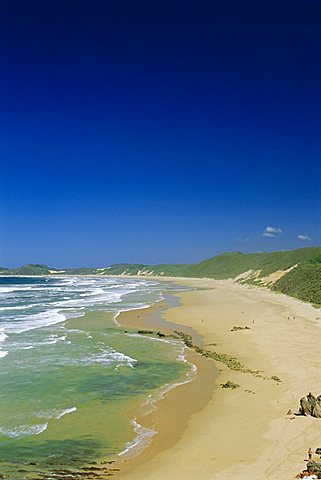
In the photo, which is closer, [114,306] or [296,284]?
[114,306]

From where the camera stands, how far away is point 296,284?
60344 millimetres

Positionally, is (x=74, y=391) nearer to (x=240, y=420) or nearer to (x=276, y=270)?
(x=240, y=420)

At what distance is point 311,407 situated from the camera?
13469 mm

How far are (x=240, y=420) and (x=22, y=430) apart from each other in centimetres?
669

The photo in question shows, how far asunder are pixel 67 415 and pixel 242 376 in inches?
321

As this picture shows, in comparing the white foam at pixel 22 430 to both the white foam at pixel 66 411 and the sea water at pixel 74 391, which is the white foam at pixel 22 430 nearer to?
the sea water at pixel 74 391

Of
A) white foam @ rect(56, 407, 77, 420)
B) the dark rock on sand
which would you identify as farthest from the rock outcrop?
white foam @ rect(56, 407, 77, 420)

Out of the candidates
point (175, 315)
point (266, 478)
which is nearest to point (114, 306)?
point (175, 315)

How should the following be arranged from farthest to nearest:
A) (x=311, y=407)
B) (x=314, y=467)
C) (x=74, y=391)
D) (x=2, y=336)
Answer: (x=2, y=336), (x=74, y=391), (x=311, y=407), (x=314, y=467)

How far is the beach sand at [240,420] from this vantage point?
10.5m

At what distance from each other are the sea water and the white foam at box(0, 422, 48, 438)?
3cm

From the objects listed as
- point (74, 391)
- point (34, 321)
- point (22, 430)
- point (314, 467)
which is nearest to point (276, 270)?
point (34, 321)

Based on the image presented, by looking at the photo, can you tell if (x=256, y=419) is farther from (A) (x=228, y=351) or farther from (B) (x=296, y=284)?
(B) (x=296, y=284)

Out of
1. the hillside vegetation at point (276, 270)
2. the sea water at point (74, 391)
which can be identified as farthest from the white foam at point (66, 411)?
the hillside vegetation at point (276, 270)
